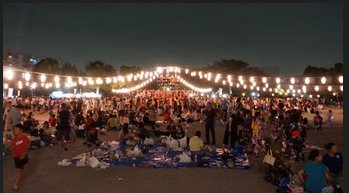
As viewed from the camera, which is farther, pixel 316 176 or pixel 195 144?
pixel 195 144

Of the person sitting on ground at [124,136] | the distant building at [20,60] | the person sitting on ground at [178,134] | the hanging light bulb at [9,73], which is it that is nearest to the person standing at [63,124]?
the person sitting on ground at [124,136]

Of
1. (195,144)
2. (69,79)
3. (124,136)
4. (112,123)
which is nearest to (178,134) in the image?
(195,144)

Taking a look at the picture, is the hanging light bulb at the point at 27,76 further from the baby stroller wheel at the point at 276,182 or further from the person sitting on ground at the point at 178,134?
the baby stroller wheel at the point at 276,182

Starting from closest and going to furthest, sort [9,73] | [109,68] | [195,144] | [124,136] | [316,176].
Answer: [316,176]
[195,144]
[124,136]
[9,73]
[109,68]

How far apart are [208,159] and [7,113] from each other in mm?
7604

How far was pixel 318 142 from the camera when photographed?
1869cm

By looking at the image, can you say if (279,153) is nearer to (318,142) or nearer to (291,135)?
(291,135)

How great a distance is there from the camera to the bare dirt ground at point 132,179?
373 inches

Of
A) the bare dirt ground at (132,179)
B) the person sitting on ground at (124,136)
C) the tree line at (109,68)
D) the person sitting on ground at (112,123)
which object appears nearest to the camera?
the bare dirt ground at (132,179)

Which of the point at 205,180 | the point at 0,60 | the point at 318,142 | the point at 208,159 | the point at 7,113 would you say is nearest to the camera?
the point at 0,60

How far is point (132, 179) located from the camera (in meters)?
10.5

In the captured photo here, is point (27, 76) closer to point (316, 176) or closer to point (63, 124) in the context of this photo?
point (63, 124)

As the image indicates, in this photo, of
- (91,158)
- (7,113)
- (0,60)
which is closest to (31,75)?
(7,113)

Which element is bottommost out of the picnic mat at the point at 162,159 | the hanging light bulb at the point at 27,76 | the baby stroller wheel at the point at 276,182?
the baby stroller wheel at the point at 276,182
